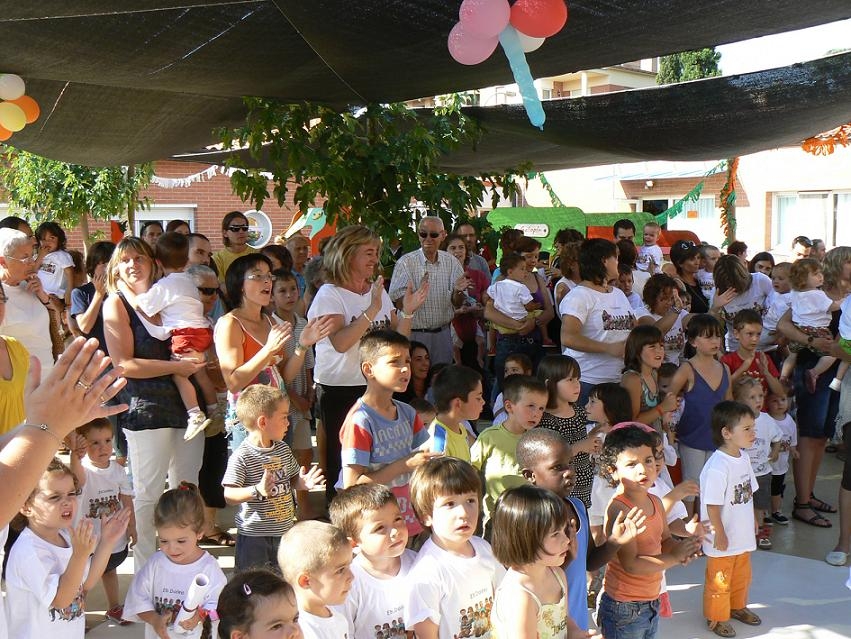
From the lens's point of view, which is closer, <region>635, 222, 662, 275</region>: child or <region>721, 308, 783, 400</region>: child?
<region>721, 308, 783, 400</region>: child

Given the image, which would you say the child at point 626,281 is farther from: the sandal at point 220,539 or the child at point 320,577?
the child at point 320,577

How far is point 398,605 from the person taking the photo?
263 centimetres

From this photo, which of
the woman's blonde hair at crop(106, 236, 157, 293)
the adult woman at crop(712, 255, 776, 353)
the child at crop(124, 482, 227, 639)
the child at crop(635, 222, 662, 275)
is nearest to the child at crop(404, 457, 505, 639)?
the child at crop(124, 482, 227, 639)

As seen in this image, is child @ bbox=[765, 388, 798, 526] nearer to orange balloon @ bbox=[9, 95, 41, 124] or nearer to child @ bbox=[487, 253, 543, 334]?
child @ bbox=[487, 253, 543, 334]

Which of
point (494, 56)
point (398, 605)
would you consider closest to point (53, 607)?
point (398, 605)

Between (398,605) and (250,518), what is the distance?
89 centimetres

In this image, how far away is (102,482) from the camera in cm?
369

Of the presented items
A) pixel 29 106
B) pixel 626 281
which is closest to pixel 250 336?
pixel 29 106

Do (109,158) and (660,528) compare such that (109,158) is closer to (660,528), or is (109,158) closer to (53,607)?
(53,607)

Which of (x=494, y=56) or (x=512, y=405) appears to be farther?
(x=494, y=56)

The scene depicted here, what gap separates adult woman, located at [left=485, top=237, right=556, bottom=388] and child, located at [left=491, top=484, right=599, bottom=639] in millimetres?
3430

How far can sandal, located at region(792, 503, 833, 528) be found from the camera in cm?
516

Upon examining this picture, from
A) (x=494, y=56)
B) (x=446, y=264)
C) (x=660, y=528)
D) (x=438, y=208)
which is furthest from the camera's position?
(x=438, y=208)

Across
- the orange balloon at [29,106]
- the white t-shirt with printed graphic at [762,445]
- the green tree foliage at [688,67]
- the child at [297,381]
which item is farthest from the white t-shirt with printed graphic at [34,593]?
the green tree foliage at [688,67]
